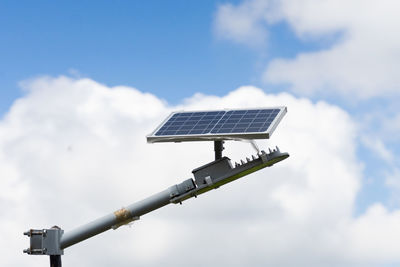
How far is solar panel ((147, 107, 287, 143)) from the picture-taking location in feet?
86.4

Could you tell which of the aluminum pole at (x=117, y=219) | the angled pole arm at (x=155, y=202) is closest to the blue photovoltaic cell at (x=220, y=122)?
the angled pole arm at (x=155, y=202)

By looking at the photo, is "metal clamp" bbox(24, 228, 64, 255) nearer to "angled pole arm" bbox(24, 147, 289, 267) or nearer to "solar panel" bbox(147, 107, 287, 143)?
"angled pole arm" bbox(24, 147, 289, 267)

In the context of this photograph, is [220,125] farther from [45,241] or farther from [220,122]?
[45,241]

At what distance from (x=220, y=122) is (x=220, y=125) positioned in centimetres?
42

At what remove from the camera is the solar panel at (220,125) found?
1037 inches

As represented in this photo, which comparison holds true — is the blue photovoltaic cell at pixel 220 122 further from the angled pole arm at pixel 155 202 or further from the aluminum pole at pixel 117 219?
the aluminum pole at pixel 117 219

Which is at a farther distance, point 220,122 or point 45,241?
point 45,241

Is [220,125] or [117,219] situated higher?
[220,125]

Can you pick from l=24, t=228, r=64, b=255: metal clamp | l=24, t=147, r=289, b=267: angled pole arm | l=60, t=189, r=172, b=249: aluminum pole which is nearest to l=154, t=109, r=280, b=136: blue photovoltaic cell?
l=24, t=147, r=289, b=267: angled pole arm

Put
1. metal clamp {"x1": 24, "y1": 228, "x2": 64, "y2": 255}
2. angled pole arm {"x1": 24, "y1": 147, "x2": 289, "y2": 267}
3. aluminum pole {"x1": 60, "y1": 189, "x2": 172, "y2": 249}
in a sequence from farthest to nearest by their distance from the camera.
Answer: metal clamp {"x1": 24, "y1": 228, "x2": 64, "y2": 255}
aluminum pole {"x1": 60, "y1": 189, "x2": 172, "y2": 249}
angled pole arm {"x1": 24, "y1": 147, "x2": 289, "y2": 267}

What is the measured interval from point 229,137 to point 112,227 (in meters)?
5.63

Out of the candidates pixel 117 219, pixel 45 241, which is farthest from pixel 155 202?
pixel 45 241

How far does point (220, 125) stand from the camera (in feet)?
91.4

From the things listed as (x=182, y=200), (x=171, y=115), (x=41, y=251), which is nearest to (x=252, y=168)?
(x=182, y=200)
